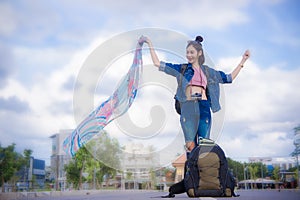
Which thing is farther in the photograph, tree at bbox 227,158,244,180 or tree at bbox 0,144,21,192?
tree at bbox 0,144,21,192

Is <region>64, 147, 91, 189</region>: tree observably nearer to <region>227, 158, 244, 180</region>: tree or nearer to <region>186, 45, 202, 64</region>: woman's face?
<region>227, 158, 244, 180</region>: tree

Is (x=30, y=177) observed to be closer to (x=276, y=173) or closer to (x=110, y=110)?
(x=110, y=110)

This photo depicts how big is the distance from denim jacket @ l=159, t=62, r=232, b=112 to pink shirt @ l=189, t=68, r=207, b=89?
0.08 m

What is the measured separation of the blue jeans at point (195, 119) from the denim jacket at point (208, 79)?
0.15 metres

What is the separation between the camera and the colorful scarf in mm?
6094

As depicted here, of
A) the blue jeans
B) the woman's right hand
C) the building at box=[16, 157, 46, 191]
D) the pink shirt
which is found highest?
the woman's right hand

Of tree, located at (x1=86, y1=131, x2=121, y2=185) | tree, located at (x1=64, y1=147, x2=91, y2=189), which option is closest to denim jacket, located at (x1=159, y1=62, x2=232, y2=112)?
tree, located at (x1=86, y1=131, x2=121, y2=185)

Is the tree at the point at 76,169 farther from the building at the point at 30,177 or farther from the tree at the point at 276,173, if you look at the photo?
the tree at the point at 276,173

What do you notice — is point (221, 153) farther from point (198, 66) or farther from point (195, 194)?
point (198, 66)

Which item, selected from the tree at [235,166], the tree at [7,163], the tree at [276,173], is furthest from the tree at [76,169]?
the tree at [276,173]

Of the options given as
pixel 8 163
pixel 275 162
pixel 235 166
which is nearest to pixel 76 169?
pixel 8 163

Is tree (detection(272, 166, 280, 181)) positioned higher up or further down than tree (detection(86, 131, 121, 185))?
further down

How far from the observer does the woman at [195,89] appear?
6.26m

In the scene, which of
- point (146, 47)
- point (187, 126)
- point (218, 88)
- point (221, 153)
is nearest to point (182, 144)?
point (187, 126)
